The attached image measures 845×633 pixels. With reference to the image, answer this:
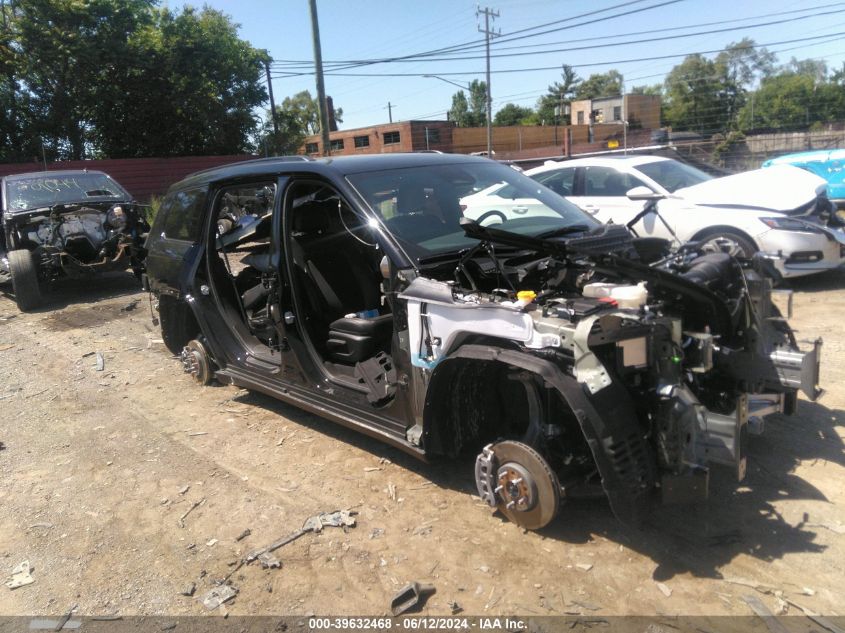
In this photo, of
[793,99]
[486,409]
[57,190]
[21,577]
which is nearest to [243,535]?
[21,577]

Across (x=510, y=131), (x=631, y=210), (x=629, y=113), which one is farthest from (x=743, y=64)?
(x=631, y=210)

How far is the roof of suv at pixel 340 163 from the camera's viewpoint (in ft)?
13.3

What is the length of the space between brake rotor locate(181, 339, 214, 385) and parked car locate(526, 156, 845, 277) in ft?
14.2

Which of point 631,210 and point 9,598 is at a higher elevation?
point 631,210

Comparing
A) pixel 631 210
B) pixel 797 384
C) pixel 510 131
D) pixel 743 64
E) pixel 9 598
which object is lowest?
pixel 9 598

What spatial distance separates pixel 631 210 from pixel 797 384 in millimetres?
5270

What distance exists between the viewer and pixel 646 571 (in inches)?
111

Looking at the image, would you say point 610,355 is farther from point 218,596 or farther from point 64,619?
point 64,619

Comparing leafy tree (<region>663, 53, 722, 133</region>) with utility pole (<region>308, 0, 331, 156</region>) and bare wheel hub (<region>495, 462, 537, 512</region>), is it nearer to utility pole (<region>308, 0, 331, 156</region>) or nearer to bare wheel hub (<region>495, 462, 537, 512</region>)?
utility pole (<region>308, 0, 331, 156</region>)

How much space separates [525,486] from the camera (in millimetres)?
2982

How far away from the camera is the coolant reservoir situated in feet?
9.27

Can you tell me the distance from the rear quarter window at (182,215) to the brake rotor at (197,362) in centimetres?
94

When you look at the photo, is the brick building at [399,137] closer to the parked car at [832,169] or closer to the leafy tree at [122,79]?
the leafy tree at [122,79]

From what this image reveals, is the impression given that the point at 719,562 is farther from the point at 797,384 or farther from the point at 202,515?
the point at 202,515
